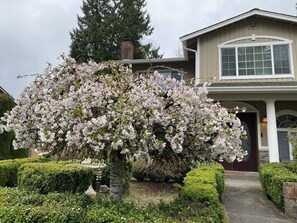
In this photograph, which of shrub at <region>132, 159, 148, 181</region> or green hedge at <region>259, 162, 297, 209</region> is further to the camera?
shrub at <region>132, 159, 148, 181</region>

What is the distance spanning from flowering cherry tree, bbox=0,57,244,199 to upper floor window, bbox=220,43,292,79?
7145mm

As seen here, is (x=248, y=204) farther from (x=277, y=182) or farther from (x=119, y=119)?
(x=119, y=119)

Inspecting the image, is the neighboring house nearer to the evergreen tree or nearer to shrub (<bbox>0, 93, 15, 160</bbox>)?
shrub (<bbox>0, 93, 15, 160</bbox>)

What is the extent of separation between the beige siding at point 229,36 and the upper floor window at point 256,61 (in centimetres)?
27

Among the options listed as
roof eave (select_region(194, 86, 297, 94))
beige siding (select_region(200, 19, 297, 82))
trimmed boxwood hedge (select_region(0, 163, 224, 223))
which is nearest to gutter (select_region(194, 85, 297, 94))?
roof eave (select_region(194, 86, 297, 94))

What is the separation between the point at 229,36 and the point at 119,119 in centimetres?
914

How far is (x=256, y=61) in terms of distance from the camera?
1015 cm

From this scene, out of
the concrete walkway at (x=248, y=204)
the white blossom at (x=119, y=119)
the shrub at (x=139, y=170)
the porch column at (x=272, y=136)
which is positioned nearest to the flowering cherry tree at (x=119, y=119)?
the white blossom at (x=119, y=119)

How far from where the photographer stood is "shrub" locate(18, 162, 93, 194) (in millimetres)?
5559

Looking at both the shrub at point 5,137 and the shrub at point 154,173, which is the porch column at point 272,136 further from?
the shrub at point 5,137

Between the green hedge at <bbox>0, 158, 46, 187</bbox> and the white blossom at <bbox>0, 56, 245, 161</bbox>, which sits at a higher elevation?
the white blossom at <bbox>0, 56, 245, 161</bbox>

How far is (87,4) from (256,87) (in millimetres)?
22180

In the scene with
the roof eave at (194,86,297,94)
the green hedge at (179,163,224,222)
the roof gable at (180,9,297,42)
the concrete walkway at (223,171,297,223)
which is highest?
the roof gable at (180,9,297,42)

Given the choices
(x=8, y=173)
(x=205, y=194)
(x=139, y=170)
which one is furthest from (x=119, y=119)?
(x=8, y=173)
